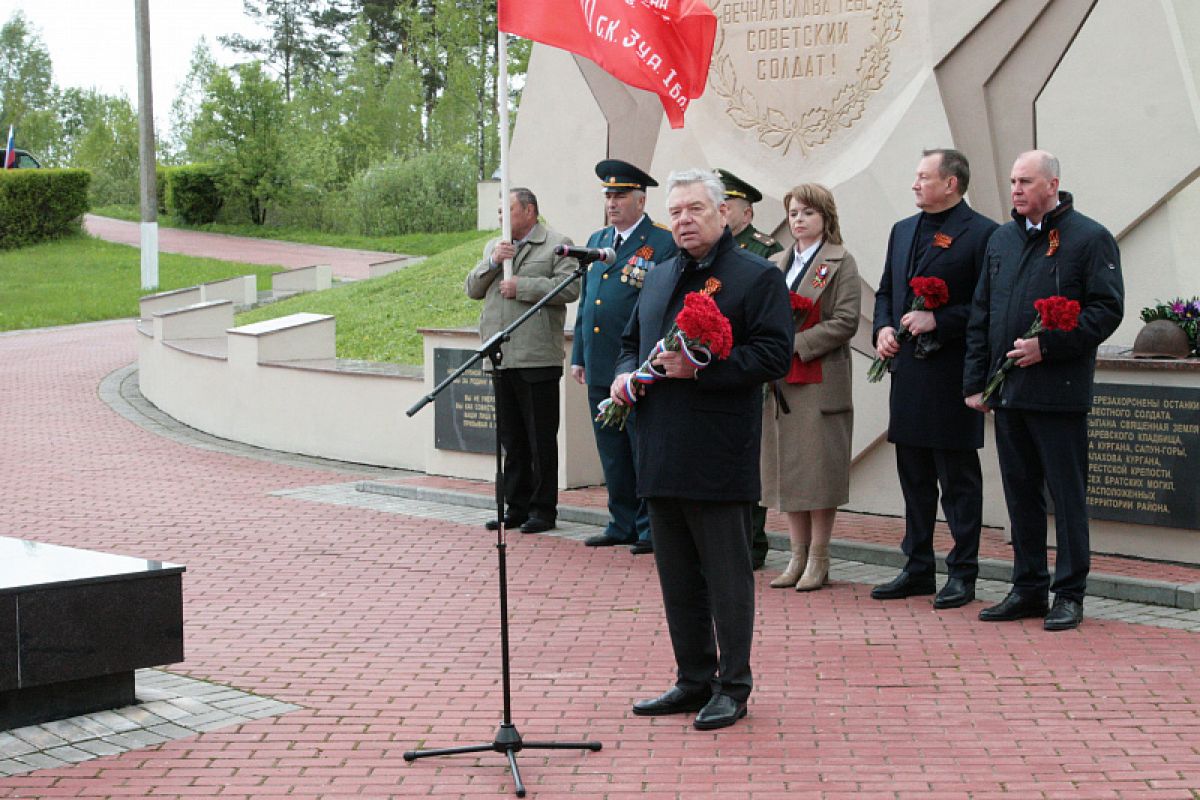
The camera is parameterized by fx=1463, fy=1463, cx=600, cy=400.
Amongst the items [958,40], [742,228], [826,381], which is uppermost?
[958,40]

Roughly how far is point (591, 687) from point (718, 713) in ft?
2.46

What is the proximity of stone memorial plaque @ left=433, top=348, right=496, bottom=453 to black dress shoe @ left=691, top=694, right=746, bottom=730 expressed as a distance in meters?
5.87

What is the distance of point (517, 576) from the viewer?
8125 mm

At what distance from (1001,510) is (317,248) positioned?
31939 mm

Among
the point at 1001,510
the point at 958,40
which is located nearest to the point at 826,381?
the point at 1001,510

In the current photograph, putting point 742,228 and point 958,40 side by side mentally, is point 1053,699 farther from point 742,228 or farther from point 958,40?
point 958,40

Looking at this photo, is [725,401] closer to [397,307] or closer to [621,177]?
[621,177]

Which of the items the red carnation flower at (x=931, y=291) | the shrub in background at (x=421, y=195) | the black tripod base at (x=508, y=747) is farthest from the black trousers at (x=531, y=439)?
the shrub in background at (x=421, y=195)

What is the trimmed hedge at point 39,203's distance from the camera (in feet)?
121

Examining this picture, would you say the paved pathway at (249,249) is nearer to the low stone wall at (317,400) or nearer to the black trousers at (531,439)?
the low stone wall at (317,400)

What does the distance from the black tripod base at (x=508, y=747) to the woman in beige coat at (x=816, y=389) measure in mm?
2650

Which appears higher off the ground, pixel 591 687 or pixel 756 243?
pixel 756 243

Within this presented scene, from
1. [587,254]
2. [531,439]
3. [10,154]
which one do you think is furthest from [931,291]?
[10,154]

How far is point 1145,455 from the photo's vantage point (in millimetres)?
7695
